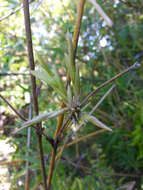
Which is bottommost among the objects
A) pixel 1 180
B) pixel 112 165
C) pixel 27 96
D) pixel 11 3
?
pixel 112 165

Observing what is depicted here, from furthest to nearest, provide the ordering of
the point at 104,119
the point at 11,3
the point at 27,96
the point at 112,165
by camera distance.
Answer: the point at 112,165 → the point at 104,119 → the point at 27,96 → the point at 11,3

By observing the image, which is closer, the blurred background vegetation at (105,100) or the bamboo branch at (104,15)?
the bamboo branch at (104,15)

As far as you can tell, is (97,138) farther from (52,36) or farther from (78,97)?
(78,97)

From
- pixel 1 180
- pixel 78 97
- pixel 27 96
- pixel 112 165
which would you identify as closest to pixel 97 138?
pixel 112 165

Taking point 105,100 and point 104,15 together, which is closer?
point 104,15

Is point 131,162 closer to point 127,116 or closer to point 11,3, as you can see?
point 127,116

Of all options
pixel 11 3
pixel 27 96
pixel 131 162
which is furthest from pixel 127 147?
pixel 11 3

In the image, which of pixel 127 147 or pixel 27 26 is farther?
pixel 127 147

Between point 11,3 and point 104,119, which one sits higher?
point 11,3

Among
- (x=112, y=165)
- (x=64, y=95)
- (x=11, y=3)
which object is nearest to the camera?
(x=64, y=95)

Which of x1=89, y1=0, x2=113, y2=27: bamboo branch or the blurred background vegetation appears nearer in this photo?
x1=89, y1=0, x2=113, y2=27: bamboo branch
